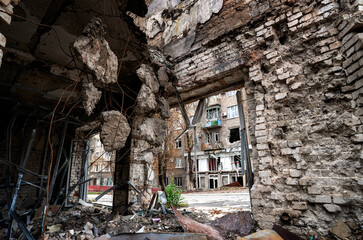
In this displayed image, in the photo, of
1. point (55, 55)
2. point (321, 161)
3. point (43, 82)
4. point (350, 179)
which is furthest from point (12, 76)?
point (350, 179)

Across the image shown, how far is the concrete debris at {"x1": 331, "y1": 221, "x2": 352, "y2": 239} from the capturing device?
2.43 metres

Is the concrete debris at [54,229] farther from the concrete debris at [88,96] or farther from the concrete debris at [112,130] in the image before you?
the concrete debris at [88,96]

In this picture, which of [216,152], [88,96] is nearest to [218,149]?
[216,152]

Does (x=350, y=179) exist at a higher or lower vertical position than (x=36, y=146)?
lower

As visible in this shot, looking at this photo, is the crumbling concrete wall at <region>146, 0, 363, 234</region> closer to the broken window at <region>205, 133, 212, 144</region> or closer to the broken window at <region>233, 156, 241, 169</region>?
the broken window at <region>233, 156, 241, 169</region>

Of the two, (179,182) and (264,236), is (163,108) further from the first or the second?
(179,182)

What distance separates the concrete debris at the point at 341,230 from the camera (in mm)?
2434

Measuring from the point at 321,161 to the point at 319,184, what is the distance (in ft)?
1.10

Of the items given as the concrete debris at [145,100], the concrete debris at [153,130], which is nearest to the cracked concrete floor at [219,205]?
the concrete debris at [153,130]

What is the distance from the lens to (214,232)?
113 inches

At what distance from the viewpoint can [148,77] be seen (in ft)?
11.8

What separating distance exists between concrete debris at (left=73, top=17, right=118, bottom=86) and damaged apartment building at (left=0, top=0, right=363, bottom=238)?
0.6 inches

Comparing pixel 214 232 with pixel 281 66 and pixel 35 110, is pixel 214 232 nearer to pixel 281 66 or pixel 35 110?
pixel 281 66

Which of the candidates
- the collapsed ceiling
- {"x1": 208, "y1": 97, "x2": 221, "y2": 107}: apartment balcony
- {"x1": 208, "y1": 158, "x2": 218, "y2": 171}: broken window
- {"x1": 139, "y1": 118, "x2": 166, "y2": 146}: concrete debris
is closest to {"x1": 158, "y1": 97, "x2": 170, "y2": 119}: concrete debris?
{"x1": 139, "y1": 118, "x2": 166, "y2": 146}: concrete debris
